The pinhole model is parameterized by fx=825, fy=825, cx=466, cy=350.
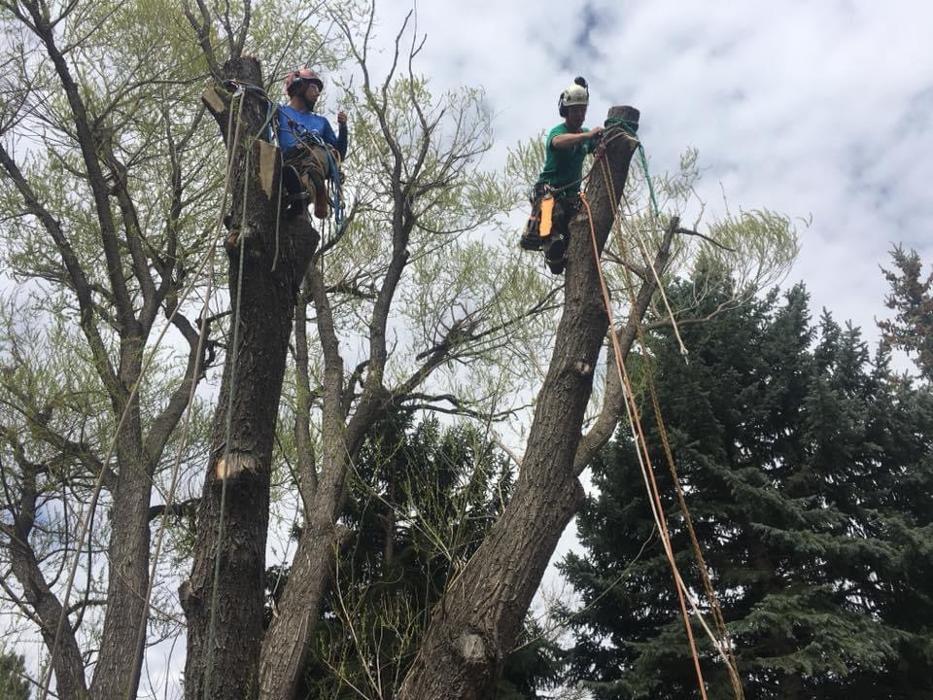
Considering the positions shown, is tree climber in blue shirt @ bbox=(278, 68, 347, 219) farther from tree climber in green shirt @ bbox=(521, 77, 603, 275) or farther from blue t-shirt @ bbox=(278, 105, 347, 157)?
tree climber in green shirt @ bbox=(521, 77, 603, 275)

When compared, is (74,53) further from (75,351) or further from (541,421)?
(541,421)

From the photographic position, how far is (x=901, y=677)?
23.1 ft

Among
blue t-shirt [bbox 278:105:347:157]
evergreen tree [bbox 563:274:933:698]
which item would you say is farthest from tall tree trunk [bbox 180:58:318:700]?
evergreen tree [bbox 563:274:933:698]

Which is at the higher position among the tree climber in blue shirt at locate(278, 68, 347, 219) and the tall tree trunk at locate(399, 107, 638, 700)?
the tree climber in blue shirt at locate(278, 68, 347, 219)

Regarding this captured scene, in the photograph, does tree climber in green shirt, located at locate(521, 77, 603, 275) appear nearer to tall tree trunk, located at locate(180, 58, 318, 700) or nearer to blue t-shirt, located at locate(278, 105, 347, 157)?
blue t-shirt, located at locate(278, 105, 347, 157)

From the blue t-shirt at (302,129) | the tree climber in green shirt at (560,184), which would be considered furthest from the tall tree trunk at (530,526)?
the blue t-shirt at (302,129)

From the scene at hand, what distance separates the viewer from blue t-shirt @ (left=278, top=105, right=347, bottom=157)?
368 centimetres

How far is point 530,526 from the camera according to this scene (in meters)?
3.13

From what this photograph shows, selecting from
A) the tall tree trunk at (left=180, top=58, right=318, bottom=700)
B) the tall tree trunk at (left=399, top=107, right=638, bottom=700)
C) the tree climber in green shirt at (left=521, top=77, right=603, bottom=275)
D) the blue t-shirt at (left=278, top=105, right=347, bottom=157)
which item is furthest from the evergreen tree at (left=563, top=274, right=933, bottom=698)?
the tall tree trunk at (left=180, top=58, right=318, bottom=700)

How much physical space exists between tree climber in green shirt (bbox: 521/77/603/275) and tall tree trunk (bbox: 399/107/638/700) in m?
0.60

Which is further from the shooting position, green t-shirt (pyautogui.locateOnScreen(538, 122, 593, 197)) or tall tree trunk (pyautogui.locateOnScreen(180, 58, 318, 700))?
green t-shirt (pyautogui.locateOnScreen(538, 122, 593, 197))

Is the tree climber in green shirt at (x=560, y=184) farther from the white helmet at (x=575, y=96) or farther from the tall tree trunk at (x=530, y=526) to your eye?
the tall tree trunk at (x=530, y=526)

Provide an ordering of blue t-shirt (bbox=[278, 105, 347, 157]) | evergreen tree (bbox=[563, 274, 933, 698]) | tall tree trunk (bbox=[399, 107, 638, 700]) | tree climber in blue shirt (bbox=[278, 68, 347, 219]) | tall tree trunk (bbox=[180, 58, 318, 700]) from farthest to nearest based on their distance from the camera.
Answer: evergreen tree (bbox=[563, 274, 933, 698]), blue t-shirt (bbox=[278, 105, 347, 157]), tree climber in blue shirt (bbox=[278, 68, 347, 219]), tall tree trunk (bbox=[399, 107, 638, 700]), tall tree trunk (bbox=[180, 58, 318, 700])

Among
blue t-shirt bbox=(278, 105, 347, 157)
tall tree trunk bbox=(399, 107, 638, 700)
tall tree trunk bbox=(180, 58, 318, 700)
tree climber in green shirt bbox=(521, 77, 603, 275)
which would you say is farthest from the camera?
tree climber in green shirt bbox=(521, 77, 603, 275)
